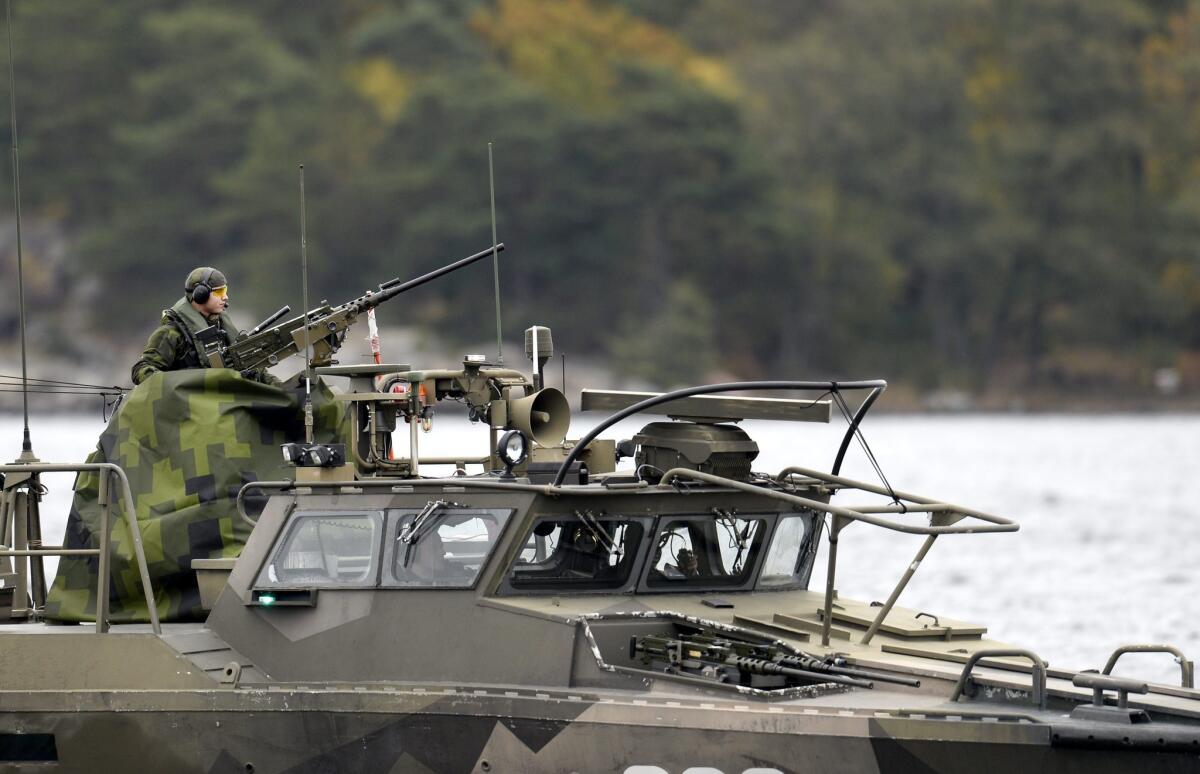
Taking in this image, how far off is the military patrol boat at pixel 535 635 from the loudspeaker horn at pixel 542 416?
0.02 m

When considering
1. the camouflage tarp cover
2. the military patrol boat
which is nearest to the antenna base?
the camouflage tarp cover

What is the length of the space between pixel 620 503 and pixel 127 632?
3.01 meters

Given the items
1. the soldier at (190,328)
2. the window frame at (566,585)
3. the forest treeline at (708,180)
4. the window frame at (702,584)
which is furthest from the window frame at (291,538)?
the forest treeline at (708,180)

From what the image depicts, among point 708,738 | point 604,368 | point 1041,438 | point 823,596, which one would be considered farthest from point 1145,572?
point 604,368

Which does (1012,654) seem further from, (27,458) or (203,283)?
(27,458)

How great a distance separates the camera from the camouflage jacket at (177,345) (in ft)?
45.3

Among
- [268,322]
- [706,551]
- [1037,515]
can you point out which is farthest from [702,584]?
[1037,515]

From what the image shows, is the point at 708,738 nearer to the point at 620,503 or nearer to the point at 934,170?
the point at 620,503

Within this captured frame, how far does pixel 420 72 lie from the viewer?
84.8 meters

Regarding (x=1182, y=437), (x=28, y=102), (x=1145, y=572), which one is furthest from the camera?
(x=28, y=102)

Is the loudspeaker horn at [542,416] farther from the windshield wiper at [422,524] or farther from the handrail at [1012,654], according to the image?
the handrail at [1012,654]

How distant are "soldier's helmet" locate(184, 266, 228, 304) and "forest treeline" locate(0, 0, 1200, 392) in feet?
176

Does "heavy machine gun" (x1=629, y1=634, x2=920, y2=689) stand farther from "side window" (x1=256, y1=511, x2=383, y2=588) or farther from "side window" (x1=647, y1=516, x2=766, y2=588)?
"side window" (x1=256, y1=511, x2=383, y2=588)

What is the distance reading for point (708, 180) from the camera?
243ft
